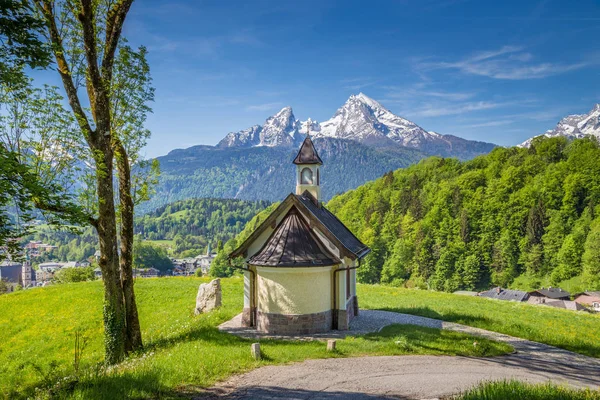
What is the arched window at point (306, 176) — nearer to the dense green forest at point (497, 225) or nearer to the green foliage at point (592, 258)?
the dense green forest at point (497, 225)

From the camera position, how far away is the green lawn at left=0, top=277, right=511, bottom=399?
10475 mm

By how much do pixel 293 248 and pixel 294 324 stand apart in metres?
3.11

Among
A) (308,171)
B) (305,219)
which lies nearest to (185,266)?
(308,171)

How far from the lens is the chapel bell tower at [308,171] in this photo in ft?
73.2

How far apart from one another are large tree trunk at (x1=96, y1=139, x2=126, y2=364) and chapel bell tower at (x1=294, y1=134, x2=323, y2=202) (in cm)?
983

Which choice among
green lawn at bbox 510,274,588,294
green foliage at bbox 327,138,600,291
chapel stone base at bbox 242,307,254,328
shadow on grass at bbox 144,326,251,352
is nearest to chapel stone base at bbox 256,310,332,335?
chapel stone base at bbox 242,307,254,328

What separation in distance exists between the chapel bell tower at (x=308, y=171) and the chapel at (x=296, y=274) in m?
1.80

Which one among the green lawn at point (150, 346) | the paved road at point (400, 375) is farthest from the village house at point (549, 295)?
the paved road at point (400, 375)

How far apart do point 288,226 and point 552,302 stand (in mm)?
60485

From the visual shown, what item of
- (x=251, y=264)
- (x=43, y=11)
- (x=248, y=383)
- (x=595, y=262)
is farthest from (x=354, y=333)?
(x=595, y=262)

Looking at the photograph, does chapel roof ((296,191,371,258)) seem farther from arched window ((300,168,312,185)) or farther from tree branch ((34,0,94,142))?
tree branch ((34,0,94,142))

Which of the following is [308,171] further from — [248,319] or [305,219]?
[248,319]

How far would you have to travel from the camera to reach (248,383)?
11.2 meters

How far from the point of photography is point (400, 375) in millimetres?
12367
